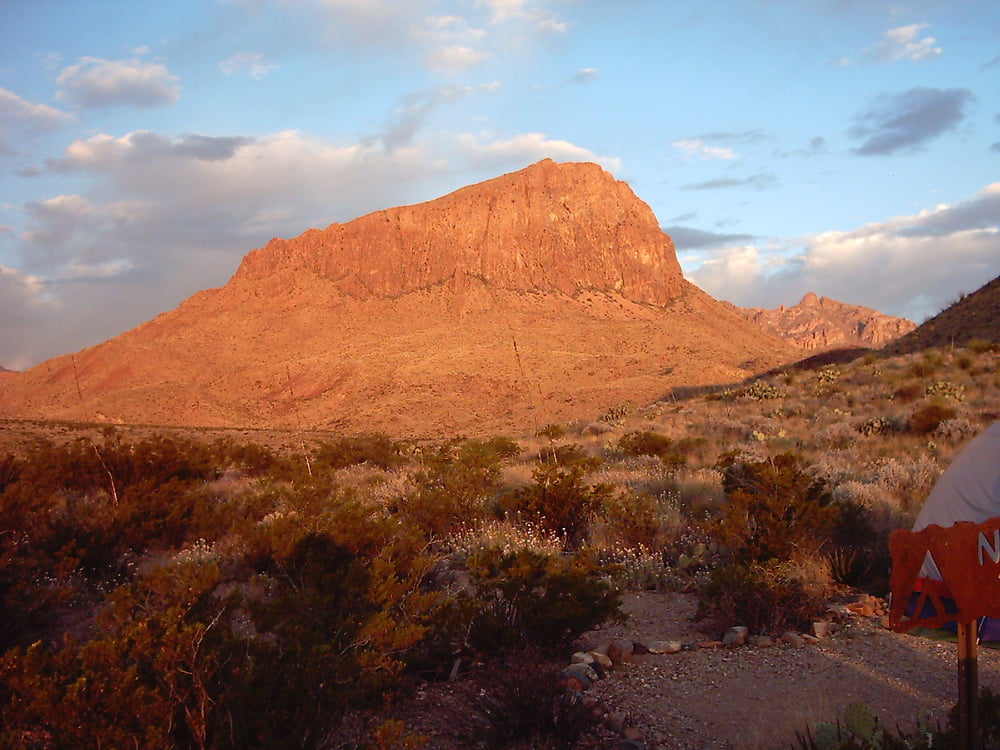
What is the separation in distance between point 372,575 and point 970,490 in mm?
4506

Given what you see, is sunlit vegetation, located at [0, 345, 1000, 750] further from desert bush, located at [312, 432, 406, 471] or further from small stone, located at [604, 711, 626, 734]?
desert bush, located at [312, 432, 406, 471]

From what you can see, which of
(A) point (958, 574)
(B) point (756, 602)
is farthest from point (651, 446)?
(A) point (958, 574)

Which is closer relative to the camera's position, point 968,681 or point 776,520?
point 968,681

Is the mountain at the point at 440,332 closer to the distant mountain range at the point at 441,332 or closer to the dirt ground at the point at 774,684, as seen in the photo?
the distant mountain range at the point at 441,332

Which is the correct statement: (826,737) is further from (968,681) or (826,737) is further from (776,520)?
(776,520)

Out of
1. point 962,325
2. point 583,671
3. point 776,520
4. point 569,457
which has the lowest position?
point 583,671

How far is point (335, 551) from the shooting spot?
249 inches

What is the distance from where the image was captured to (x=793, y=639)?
527 centimetres

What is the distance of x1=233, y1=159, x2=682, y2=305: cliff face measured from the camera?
9856 cm

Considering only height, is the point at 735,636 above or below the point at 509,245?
below

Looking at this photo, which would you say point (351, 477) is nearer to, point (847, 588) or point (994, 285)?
point (847, 588)

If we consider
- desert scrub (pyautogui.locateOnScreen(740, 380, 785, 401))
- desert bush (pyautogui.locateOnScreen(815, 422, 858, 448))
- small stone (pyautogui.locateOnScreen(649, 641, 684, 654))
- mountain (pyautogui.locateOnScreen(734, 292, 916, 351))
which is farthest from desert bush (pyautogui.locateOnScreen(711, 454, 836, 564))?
mountain (pyautogui.locateOnScreen(734, 292, 916, 351))

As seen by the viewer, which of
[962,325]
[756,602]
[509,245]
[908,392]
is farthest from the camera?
[509,245]

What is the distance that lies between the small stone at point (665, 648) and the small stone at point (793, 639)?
798 mm
